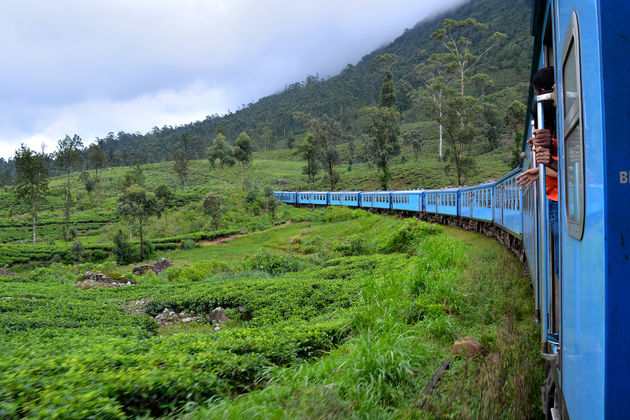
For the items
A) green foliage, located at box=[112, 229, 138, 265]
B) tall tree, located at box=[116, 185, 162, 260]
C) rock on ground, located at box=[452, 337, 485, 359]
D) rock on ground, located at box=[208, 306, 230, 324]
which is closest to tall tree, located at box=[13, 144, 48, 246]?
tall tree, located at box=[116, 185, 162, 260]

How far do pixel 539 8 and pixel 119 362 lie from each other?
5.12m

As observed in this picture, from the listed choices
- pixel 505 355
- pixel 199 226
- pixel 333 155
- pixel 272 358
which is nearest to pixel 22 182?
pixel 199 226

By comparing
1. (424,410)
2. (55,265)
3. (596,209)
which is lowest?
(55,265)

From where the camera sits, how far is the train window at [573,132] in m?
1.61

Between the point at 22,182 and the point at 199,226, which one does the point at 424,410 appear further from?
the point at 22,182

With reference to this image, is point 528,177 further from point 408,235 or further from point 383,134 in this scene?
point 383,134

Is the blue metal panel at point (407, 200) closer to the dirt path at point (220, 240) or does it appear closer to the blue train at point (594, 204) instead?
the dirt path at point (220, 240)

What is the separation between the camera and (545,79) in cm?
298

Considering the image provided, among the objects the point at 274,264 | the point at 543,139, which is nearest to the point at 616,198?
the point at 543,139

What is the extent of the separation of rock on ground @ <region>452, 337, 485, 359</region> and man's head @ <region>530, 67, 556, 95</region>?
2926 mm

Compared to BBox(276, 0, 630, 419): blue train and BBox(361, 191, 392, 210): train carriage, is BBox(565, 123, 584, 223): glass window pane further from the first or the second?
BBox(361, 191, 392, 210): train carriage

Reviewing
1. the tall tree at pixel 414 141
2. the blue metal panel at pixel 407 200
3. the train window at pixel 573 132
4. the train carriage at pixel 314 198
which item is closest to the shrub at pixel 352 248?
the blue metal panel at pixel 407 200

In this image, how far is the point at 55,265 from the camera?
82.9ft

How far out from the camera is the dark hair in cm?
296
